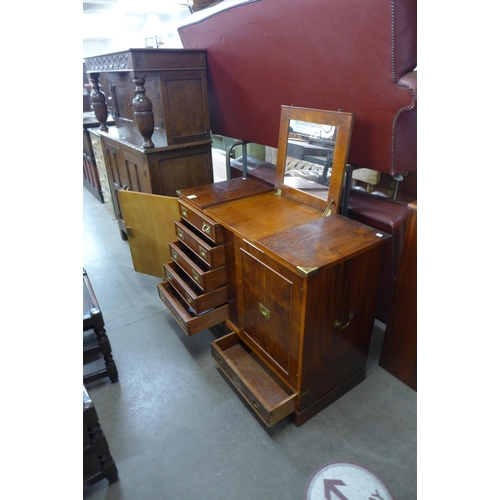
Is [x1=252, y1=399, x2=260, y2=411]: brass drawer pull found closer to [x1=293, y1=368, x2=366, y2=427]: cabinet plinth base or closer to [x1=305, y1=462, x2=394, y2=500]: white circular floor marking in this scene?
[x1=293, y1=368, x2=366, y2=427]: cabinet plinth base

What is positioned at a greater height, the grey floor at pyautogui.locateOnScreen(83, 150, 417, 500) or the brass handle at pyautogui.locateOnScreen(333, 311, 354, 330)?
the brass handle at pyautogui.locateOnScreen(333, 311, 354, 330)

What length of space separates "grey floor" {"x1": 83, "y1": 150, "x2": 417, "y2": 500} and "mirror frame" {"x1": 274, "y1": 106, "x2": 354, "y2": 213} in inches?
32.5

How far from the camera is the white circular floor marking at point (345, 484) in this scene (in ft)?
3.65

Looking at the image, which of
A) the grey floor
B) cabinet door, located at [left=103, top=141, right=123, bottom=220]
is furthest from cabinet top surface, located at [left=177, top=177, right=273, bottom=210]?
cabinet door, located at [left=103, top=141, right=123, bottom=220]

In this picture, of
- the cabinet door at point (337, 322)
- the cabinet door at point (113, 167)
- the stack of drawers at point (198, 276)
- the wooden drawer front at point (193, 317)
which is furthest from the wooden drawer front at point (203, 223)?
the cabinet door at point (113, 167)

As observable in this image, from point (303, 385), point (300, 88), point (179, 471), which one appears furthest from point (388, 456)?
point (300, 88)

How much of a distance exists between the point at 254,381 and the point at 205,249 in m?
0.60

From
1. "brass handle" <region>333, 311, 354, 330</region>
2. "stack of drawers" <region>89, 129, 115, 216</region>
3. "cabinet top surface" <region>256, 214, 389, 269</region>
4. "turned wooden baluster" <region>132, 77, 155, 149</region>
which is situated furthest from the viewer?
"stack of drawers" <region>89, 129, 115, 216</region>

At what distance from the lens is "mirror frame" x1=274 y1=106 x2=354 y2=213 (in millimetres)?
1283

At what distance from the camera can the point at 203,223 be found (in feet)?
5.00

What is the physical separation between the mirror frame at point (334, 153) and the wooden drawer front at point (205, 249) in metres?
0.44

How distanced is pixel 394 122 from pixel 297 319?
2.56ft

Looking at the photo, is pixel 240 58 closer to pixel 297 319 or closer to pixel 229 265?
pixel 229 265

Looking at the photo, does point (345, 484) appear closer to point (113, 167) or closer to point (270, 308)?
point (270, 308)
